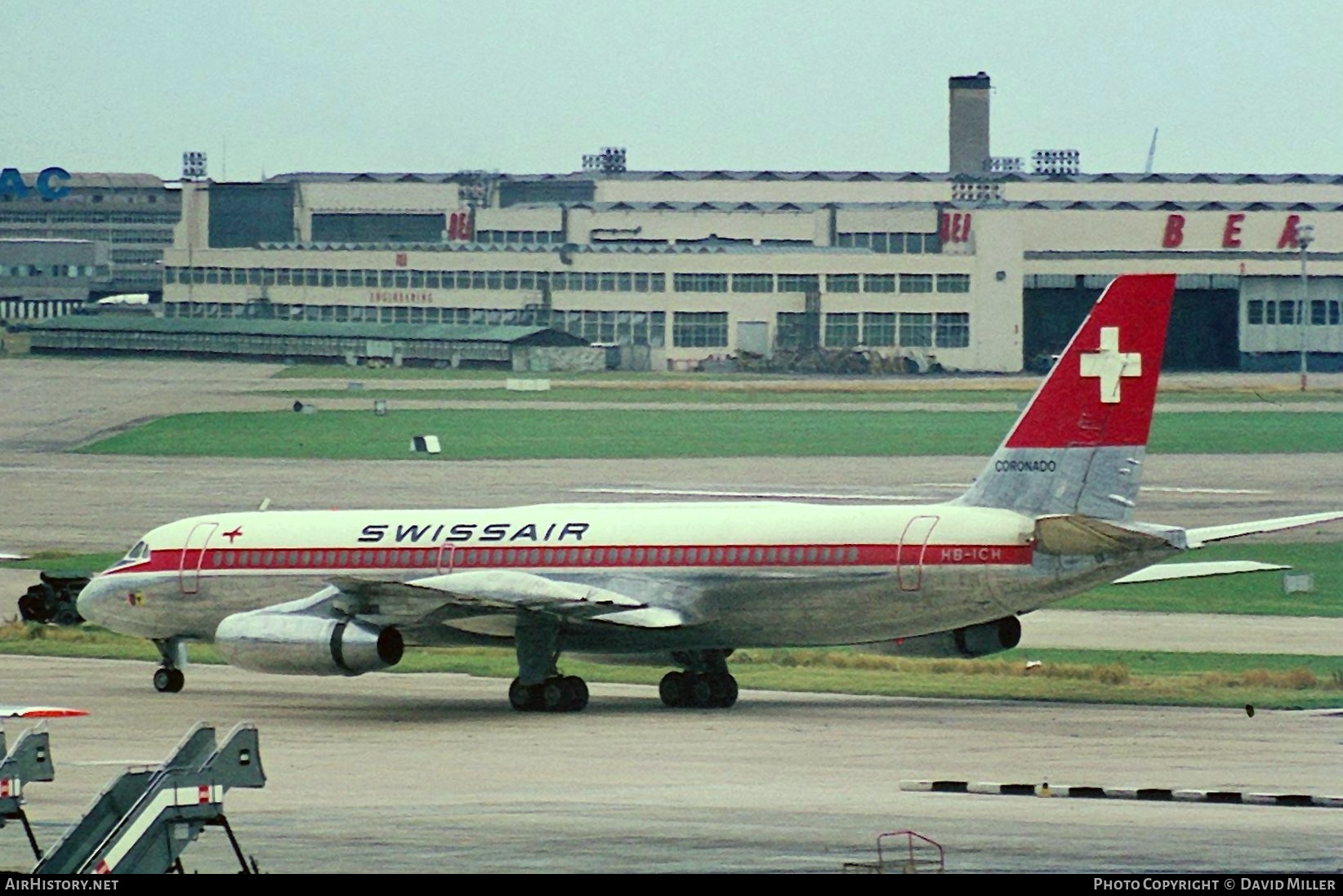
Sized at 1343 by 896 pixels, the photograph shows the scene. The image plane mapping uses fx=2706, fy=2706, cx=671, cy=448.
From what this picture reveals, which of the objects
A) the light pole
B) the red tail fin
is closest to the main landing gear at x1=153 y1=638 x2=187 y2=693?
the red tail fin

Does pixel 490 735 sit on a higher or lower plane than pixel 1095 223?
lower

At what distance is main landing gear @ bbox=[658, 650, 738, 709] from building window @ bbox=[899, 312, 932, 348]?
435 ft

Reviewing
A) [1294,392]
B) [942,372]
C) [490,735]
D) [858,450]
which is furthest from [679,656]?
[942,372]

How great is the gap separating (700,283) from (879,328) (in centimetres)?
1261

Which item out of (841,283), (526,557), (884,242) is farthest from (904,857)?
(884,242)

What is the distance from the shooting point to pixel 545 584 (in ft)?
152

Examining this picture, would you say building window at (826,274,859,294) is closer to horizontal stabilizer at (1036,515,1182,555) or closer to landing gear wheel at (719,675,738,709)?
A: landing gear wheel at (719,675,738,709)

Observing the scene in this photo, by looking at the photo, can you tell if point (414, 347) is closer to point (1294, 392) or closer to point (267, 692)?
point (1294, 392)

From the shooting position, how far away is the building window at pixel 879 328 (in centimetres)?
18100

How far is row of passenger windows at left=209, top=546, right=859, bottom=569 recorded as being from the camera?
45656mm

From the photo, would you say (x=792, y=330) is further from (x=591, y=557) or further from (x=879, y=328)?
(x=591, y=557)

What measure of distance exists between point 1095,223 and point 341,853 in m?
162

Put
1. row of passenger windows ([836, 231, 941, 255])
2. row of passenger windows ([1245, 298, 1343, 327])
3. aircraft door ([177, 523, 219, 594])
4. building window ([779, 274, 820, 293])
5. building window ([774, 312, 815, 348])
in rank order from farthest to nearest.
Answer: row of passenger windows ([836, 231, 941, 255])
building window ([779, 274, 820, 293])
building window ([774, 312, 815, 348])
row of passenger windows ([1245, 298, 1343, 327])
aircraft door ([177, 523, 219, 594])

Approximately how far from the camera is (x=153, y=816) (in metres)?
24.0
